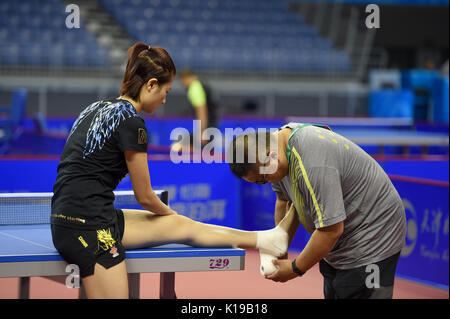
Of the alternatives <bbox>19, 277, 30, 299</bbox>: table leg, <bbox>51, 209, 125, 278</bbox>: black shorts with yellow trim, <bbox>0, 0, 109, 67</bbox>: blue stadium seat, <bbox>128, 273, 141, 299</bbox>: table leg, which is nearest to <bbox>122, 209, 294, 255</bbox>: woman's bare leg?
<bbox>51, 209, 125, 278</bbox>: black shorts with yellow trim

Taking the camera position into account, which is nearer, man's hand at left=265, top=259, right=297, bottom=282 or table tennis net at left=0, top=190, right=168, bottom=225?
man's hand at left=265, top=259, right=297, bottom=282

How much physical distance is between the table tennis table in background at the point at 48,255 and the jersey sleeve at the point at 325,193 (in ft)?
2.49

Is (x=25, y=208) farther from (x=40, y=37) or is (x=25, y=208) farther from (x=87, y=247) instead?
(x=40, y=37)

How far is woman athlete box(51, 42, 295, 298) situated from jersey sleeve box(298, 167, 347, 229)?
2.33 ft

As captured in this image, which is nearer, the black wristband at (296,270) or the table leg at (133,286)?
the black wristband at (296,270)

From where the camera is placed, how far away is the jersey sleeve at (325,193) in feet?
7.95

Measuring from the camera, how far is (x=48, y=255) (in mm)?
2863

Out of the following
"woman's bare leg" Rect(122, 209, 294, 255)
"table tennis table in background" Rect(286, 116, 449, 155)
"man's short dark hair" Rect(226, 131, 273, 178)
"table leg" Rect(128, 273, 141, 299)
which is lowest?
"table leg" Rect(128, 273, 141, 299)

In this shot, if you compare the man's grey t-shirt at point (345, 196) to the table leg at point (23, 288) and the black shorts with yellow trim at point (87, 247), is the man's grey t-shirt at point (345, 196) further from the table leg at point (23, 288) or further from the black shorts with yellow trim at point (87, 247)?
the table leg at point (23, 288)

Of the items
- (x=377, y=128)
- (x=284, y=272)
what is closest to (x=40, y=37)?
(x=377, y=128)

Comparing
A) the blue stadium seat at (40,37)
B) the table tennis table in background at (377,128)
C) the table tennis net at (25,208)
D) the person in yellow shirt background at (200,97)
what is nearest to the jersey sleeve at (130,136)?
the table tennis net at (25,208)

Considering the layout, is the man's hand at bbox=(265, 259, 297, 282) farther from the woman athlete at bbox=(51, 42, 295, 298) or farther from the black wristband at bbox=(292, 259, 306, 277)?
the woman athlete at bbox=(51, 42, 295, 298)

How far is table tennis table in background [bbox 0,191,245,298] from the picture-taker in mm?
2855

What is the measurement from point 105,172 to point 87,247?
0.31 meters
